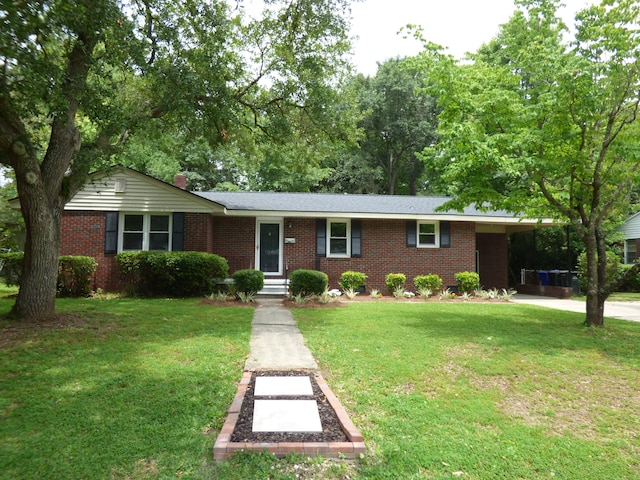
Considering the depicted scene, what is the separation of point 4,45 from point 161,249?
8.92m

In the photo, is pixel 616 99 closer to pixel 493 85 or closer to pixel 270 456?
pixel 493 85

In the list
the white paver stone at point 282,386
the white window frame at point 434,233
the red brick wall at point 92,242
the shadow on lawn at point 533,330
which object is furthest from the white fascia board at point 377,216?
the white paver stone at point 282,386

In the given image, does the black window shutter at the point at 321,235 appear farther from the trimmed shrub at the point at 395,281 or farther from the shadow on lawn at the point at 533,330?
the shadow on lawn at the point at 533,330

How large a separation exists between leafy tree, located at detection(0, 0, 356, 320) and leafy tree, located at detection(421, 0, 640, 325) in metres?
4.87

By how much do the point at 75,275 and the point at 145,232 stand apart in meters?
2.36

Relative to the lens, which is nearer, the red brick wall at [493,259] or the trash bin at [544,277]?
the trash bin at [544,277]

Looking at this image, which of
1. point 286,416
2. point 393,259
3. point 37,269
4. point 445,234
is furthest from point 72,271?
point 445,234

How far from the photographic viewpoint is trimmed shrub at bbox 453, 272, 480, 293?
46.6 ft

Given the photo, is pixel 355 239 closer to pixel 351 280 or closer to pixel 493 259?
pixel 351 280

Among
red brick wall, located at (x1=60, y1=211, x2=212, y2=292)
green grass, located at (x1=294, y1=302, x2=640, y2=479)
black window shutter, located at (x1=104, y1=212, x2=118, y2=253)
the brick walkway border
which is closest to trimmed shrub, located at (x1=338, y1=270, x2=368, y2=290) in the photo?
green grass, located at (x1=294, y1=302, x2=640, y2=479)

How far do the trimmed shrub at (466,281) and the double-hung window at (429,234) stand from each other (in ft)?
4.57

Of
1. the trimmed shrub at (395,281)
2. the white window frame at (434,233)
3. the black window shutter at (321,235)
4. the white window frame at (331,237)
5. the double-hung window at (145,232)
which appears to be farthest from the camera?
the white window frame at (434,233)

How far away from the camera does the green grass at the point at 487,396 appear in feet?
10.4

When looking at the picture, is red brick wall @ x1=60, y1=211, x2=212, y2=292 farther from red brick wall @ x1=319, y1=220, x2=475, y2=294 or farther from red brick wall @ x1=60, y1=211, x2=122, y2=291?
red brick wall @ x1=319, y1=220, x2=475, y2=294
